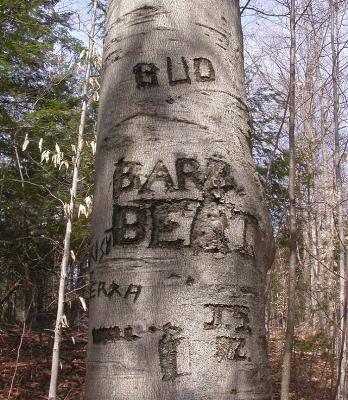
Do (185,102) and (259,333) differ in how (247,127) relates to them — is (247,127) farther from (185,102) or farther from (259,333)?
(259,333)

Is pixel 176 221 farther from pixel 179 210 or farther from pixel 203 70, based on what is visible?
pixel 203 70

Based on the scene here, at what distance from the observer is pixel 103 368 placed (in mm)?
910

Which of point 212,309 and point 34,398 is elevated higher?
point 212,309

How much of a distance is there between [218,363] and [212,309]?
3.6 inches

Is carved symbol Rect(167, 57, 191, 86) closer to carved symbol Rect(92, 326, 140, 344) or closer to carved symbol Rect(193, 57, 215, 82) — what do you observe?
carved symbol Rect(193, 57, 215, 82)

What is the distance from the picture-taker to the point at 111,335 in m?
0.92

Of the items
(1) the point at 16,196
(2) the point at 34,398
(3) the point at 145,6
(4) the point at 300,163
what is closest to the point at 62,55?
(1) the point at 16,196

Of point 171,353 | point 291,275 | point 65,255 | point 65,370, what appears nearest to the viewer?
point 171,353

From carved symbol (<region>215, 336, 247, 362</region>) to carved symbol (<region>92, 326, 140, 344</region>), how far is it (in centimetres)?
15

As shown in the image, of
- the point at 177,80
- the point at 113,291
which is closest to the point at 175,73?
the point at 177,80

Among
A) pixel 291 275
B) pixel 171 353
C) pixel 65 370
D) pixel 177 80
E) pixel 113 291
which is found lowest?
pixel 65 370

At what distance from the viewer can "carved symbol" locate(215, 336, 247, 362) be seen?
88 cm

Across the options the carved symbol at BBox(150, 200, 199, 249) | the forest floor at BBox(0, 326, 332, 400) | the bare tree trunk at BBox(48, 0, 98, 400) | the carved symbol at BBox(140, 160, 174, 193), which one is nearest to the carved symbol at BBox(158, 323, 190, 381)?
the carved symbol at BBox(150, 200, 199, 249)

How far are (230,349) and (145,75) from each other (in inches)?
22.5
